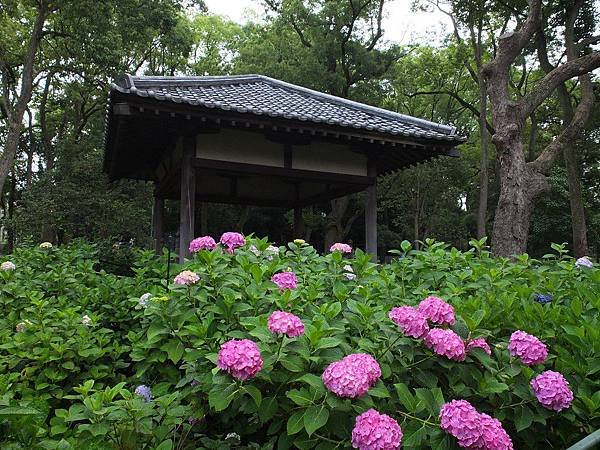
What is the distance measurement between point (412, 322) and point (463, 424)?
382 mm

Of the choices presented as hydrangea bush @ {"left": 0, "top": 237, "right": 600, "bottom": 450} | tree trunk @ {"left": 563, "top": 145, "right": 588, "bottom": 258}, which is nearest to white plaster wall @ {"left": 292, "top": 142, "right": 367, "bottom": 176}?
hydrangea bush @ {"left": 0, "top": 237, "right": 600, "bottom": 450}

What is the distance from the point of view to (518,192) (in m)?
7.74

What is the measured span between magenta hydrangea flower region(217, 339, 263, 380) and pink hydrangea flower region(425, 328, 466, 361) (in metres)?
0.58

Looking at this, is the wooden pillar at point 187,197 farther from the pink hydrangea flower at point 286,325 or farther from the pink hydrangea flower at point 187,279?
the pink hydrangea flower at point 286,325

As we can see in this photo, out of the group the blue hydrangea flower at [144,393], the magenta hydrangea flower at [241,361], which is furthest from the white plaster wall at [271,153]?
the magenta hydrangea flower at [241,361]

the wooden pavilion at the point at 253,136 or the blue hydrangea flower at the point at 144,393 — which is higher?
the wooden pavilion at the point at 253,136

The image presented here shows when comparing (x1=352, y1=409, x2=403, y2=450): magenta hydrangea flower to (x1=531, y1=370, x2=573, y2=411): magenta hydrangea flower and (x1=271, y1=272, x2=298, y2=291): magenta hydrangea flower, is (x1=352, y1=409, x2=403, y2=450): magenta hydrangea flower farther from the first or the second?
(x1=271, y1=272, x2=298, y2=291): magenta hydrangea flower

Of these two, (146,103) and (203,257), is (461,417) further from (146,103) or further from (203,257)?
(146,103)

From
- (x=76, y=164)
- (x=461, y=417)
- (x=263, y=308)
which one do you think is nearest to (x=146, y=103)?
(x=263, y=308)

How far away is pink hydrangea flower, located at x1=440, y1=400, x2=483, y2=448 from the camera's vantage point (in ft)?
4.28

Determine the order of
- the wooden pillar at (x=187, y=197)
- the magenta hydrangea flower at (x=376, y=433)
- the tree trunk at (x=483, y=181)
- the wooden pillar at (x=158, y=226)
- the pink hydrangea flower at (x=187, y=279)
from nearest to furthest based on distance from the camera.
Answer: the magenta hydrangea flower at (x=376, y=433) < the pink hydrangea flower at (x=187, y=279) < the wooden pillar at (x=187, y=197) < the wooden pillar at (x=158, y=226) < the tree trunk at (x=483, y=181)

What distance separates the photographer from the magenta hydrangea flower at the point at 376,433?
4.22ft

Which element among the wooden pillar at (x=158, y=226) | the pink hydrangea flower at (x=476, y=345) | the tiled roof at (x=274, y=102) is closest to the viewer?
the pink hydrangea flower at (x=476, y=345)

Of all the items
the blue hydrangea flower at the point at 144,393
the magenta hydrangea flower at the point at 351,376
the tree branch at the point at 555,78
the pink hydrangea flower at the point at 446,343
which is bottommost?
the blue hydrangea flower at the point at 144,393
